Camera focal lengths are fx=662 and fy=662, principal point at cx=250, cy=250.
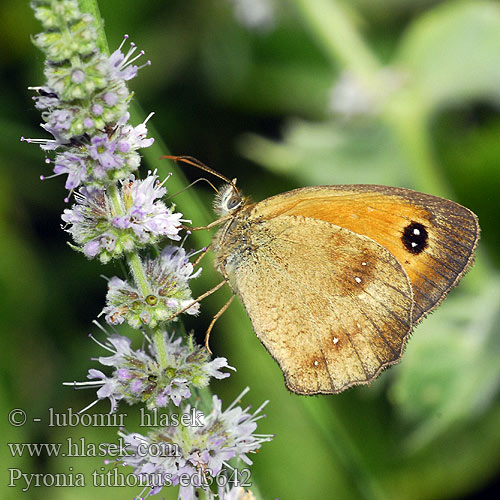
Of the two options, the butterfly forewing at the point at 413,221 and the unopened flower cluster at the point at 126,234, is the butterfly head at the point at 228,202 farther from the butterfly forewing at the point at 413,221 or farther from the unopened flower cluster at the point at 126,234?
the unopened flower cluster at the point at 126,234

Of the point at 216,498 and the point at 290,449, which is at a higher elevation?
the point at 290,449

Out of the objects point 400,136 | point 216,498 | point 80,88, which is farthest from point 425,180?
point 80,88

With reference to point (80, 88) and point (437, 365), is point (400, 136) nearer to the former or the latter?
point (437, 365)

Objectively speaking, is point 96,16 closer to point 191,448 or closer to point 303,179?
point 191,448

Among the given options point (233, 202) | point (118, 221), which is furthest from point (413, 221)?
point (118, 221)

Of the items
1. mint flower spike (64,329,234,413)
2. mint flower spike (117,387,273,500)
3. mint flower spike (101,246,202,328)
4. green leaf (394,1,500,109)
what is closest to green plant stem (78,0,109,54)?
mint flower spike (101,246,202,328)

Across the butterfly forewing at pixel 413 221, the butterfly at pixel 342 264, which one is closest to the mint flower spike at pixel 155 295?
the butterfly at pixel 342 264
